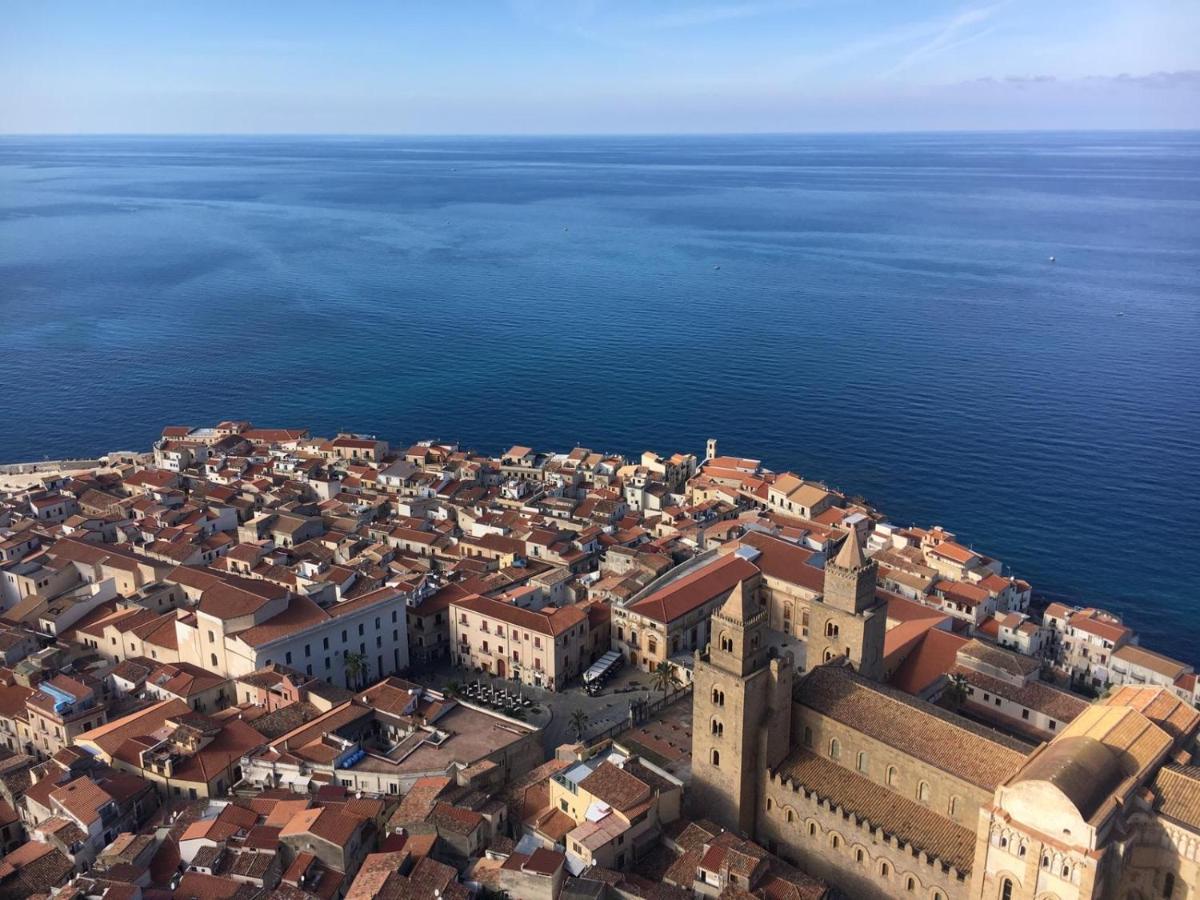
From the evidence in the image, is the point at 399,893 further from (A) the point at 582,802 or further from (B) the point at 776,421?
(B) the point at 776,421

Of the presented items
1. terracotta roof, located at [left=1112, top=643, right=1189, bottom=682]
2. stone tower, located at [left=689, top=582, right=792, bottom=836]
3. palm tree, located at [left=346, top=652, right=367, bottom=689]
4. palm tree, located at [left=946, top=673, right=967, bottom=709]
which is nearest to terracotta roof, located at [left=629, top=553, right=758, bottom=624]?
palm tree, located at [left=946, top=673, right=967, bottom=709]

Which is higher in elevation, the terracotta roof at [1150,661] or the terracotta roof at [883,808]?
the terracotta roof at [883,808]

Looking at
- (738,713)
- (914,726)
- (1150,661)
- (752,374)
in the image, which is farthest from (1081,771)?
(752,374)

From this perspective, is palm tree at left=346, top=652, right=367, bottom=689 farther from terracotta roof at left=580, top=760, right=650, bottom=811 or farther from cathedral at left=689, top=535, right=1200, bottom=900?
cathedral at left=689, top=535, right=1200, bottom=900

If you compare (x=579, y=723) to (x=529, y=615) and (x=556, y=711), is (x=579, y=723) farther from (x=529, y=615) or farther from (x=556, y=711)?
(x=529, y=615)


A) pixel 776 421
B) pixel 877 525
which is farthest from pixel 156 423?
pixel 877 525

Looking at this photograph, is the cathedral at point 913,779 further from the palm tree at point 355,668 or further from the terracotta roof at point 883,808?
the palm tree at point 355,668

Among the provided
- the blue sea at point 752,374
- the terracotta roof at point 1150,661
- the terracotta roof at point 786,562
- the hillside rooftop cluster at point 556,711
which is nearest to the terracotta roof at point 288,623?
the hillside rooftop cluster at point 556,711
